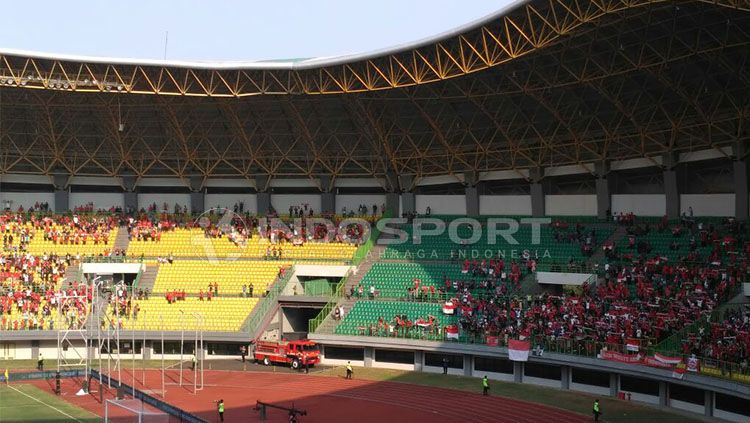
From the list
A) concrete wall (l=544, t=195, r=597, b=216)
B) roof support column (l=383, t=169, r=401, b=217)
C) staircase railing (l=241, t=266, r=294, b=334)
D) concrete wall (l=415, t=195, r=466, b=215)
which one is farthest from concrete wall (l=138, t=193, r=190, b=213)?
concrete wall (l=544, t=195, r=597, b=216)

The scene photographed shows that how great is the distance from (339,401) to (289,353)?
30.9ft

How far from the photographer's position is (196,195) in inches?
2815

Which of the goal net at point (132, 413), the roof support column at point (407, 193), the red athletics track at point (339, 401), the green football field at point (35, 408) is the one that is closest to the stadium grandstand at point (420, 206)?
the roof support column at point (407, 193)

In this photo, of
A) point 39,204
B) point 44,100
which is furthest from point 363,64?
point 39,204

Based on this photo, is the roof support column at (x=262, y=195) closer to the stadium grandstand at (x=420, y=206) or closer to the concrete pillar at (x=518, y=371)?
the stadium grandstand at (x=420, y=206)

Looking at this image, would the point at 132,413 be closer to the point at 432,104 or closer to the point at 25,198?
the point at 432,104

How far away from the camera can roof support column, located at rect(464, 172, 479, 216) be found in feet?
217

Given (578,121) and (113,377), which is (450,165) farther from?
(113,377)

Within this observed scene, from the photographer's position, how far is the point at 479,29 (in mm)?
47156

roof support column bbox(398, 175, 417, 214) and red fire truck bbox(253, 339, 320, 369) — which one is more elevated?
roof support column bbox(398, 175, 417, 214)

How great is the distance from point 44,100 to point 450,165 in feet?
87.7

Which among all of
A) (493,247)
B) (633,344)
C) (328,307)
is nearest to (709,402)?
(633,344)

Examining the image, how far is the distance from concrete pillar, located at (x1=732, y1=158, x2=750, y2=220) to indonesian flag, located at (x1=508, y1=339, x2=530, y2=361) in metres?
15.6

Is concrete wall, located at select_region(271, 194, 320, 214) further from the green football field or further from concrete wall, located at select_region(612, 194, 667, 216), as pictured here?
the green football field
